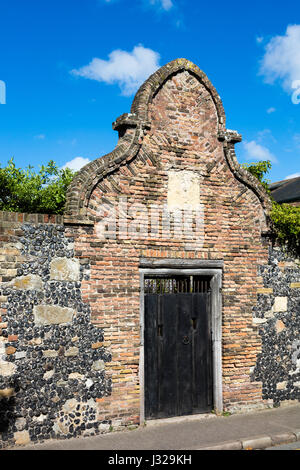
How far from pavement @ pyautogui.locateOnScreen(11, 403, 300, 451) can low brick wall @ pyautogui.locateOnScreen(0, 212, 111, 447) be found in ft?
0.96

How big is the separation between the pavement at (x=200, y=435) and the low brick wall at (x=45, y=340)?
11.5 inches

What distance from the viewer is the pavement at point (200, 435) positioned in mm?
6418

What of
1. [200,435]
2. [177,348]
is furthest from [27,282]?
[200,435]

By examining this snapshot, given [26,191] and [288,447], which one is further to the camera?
[26,191]

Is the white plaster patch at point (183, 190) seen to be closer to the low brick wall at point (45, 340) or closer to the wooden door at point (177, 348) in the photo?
the wooden door at point (177, 348)

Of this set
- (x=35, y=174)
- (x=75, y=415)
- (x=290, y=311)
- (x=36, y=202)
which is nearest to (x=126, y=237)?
(x=75, y=415)

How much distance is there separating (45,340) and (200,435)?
2818mm

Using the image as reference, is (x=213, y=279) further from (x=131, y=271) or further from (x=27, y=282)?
(x=27, y=282)

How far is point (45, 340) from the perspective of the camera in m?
6.65

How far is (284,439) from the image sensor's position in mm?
6852

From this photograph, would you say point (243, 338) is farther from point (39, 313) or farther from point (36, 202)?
point (36, 202)

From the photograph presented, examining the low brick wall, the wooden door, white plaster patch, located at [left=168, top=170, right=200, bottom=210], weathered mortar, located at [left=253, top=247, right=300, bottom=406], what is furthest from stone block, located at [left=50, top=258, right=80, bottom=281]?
weathered mortar, located at [left=253, top=247, right=300, bottom=406]

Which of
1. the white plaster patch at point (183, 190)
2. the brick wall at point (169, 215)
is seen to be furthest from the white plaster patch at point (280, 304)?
the white plaster patch at point (183, 190)

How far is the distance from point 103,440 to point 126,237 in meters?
3.17
